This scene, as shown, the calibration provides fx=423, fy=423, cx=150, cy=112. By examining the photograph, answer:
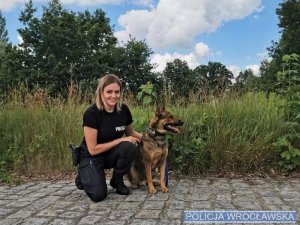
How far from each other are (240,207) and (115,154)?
1764 mm

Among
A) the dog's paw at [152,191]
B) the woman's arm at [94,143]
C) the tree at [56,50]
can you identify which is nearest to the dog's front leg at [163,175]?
the dog's paw at [152,191]

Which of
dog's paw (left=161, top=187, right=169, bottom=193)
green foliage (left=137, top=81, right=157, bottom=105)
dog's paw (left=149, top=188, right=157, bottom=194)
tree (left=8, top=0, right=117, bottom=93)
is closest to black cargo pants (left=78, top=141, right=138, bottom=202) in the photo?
dog's paw (left=149, top=188, right=157, bottom=194)

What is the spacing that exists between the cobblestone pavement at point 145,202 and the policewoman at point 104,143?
0.21 metres

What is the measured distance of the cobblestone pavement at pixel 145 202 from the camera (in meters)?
4.69

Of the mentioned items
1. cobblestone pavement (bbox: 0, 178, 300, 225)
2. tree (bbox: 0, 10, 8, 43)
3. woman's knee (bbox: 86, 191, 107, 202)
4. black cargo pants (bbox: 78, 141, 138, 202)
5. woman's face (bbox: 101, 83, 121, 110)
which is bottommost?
cobblestone pavement (bbox: 0, 178, 300, 225)

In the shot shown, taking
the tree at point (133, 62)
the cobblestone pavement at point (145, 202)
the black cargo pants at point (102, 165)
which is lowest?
the cobblestone pavement at point (145, 202)

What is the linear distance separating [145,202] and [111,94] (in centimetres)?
145

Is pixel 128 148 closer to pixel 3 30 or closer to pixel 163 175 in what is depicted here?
pixel 163 175

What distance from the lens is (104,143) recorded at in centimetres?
564

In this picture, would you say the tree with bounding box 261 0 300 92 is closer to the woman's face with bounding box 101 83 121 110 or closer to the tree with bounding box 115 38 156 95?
the tree with bounding box 115 38 156 95

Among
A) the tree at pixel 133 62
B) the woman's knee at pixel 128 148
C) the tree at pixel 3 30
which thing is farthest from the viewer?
the tree at pixel 3 30

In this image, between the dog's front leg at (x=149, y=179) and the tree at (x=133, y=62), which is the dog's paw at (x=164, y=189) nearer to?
the dog's front leg at (x=149, y=179)

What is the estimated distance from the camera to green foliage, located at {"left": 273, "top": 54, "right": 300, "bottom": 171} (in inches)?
265

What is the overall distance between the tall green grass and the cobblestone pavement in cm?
51
